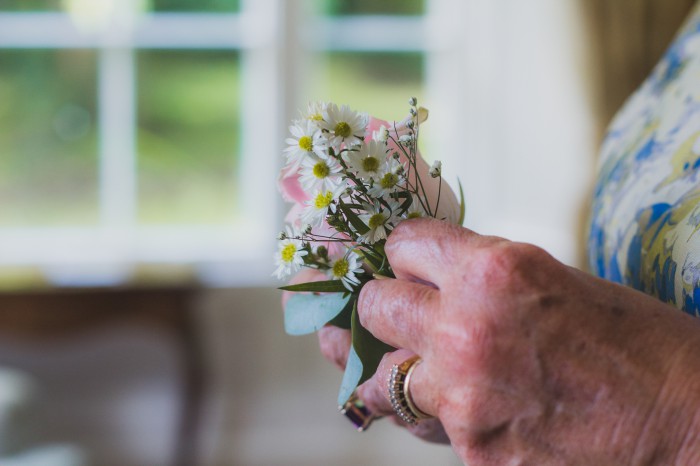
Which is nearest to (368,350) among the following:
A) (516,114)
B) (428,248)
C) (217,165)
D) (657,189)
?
(428,248)

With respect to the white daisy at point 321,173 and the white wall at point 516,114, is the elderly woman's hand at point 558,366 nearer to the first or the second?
the white daisy at point 321,173

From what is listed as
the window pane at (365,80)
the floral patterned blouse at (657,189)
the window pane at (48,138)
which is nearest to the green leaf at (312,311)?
the floral patterned blouse at (657,189)

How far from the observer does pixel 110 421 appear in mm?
2812

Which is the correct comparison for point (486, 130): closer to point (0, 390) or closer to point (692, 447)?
point (0, 390)

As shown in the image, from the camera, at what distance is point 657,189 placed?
25.3 inches

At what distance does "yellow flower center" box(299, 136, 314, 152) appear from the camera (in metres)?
0.54

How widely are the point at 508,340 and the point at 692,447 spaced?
4.5 inches

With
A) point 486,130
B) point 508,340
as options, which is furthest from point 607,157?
point 486,130

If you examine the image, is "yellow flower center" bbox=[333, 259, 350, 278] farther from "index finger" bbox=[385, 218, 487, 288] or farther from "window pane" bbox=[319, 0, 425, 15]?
"window pane" bbox=[319, 0, 425, 15]

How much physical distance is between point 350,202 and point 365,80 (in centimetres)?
234

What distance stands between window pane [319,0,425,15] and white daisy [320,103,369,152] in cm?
235

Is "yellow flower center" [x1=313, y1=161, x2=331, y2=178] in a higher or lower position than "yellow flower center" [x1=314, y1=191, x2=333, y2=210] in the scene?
higher

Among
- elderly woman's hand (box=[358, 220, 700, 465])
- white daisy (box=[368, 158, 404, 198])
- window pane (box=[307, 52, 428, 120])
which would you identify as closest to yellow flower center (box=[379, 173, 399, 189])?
white daisy (box=[368, 158, 404, 198])

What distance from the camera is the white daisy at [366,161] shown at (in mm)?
523
